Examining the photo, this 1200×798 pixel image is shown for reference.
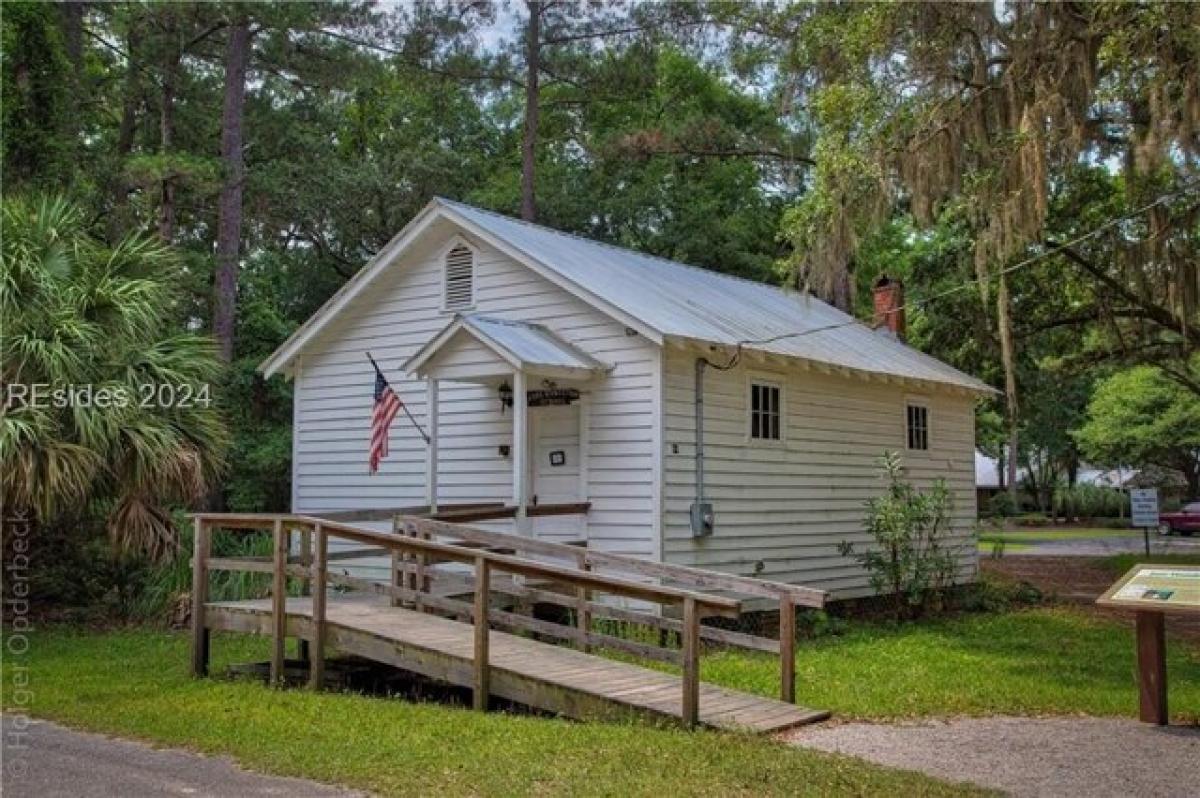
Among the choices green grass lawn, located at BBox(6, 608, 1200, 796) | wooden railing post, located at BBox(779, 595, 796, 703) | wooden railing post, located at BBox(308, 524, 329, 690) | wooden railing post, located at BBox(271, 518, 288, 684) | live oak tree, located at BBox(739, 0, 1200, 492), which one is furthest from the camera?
live oak tree, located at BBox(739, 0, 1200, 492)

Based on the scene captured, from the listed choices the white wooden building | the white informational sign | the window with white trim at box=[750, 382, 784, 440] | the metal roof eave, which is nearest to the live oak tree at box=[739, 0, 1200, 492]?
the metal roof eave

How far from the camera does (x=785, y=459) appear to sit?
13867mm

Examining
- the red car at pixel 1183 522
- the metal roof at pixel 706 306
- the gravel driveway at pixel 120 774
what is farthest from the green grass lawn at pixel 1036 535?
the gravel driveway at pixel 120 774

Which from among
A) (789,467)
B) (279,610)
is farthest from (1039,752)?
(789,467)

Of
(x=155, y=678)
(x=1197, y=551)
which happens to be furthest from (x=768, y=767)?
(x=1197, y=551)

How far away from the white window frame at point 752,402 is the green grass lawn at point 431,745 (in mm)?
6200

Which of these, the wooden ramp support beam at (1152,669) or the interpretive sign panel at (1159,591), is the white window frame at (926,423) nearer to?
the interpretive sign panel at (1159,591)

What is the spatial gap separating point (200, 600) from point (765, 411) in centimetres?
716

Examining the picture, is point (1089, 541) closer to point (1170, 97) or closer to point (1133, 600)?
point (1170, 97)

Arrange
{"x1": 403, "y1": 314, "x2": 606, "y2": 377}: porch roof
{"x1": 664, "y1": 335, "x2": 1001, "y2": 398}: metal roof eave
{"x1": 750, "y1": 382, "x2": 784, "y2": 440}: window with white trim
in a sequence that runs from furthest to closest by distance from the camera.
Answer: {"x1": 750, "y1": 382, "x2": 784, "y2": 440}: window with white trim, {"x1": 664, "y1": 335, "x2": 1001, "y2": 398}: metal roof eave, {"x1": 403, "y1": 314, "x2": 606, "y2": 377}: porch roof

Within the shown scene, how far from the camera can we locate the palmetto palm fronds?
1005cm

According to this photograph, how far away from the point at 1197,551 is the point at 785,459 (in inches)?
726

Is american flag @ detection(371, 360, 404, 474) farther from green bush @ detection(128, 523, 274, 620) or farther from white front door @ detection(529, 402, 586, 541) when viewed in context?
green bush @ detection(128, 523, 274, 620)

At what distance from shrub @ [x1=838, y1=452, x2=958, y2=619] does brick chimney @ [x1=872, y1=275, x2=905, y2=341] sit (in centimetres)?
544
